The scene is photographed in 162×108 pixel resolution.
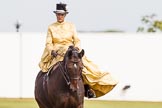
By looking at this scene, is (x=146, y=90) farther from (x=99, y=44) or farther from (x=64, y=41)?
(x=64, y=41)

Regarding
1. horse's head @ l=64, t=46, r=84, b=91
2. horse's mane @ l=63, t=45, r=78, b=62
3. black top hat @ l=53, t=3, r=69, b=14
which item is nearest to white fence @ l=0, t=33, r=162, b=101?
black top hat @ l=53, t=3, r=69, b=14

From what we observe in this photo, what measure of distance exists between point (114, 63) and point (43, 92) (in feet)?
45.7

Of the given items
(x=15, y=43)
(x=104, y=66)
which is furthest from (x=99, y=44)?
(x=15, y=43)

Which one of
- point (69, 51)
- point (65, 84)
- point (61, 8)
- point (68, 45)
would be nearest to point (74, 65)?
point (69, 51)

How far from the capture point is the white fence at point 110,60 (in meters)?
26.9

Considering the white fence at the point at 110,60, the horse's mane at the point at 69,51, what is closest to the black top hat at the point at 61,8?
the horse's mane at the point at 69,51

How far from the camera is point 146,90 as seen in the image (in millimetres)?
26938

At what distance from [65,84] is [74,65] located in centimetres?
63

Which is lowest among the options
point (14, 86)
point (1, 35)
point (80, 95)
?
point (14, 86)

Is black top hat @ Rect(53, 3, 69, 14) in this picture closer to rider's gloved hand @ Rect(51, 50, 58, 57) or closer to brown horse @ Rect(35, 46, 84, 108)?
rider's gloved hand @ Rect(51, 50, 58, 57)

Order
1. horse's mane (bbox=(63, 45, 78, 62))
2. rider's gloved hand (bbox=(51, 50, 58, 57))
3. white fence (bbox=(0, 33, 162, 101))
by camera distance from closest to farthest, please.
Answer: horse's mane (bbox=(63, 45, 78, 62))
rider's gloved hand (bbox=(51, 50, 58, 57))
white fence (bbox=(0, 33, 162, 101))

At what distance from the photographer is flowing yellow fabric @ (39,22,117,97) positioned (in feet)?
42.8

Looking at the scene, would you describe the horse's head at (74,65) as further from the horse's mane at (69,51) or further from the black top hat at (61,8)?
the black top hat at (61,8)

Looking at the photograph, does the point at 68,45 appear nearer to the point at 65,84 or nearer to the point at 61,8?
the point at 61,8
